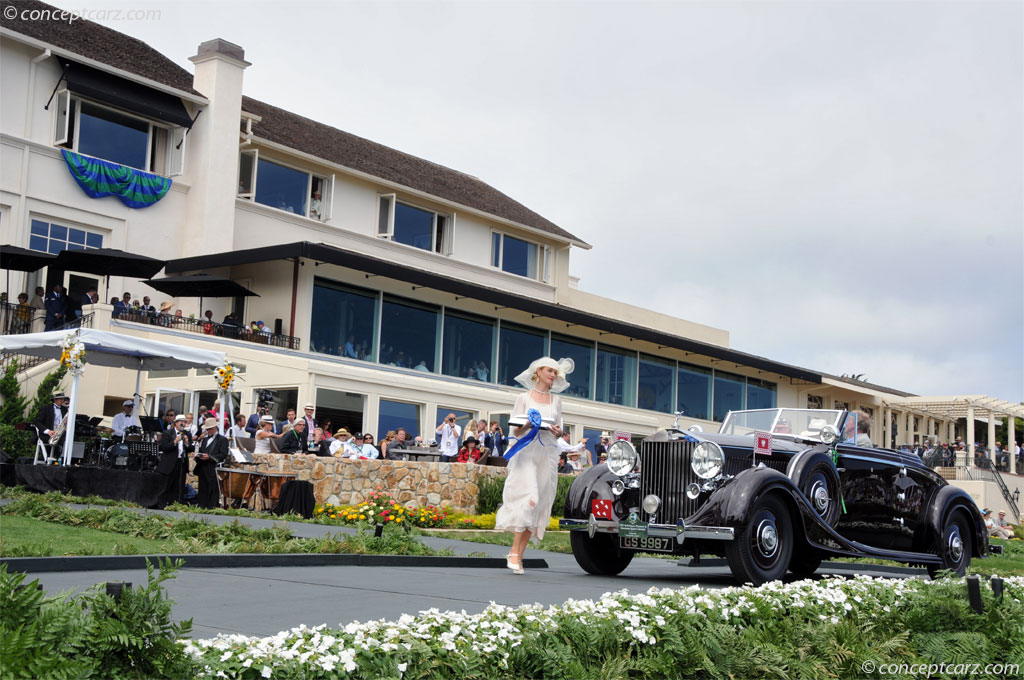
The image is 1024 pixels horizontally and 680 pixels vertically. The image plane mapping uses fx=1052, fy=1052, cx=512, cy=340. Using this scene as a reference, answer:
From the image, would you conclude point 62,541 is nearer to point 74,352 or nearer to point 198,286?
point 74,352

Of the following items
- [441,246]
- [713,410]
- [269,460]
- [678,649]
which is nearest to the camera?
[678,649]

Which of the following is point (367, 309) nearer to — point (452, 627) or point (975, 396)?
point (452, 627)

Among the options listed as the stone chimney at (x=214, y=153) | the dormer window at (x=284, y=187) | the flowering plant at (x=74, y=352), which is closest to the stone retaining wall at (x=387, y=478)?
the flowering plant at (x=74, y=352)

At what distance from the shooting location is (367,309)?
31766 millimetres

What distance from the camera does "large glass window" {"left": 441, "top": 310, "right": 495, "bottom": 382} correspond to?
111 feet

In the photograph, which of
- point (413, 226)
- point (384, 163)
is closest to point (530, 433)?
point (413, 226)

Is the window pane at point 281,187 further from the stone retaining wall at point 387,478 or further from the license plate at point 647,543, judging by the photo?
the license plate at point 647,543

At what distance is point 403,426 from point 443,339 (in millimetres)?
5885

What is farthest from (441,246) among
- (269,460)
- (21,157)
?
(269,460)

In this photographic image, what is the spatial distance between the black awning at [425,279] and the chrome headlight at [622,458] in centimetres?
1945

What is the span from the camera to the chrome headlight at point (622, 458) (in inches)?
400

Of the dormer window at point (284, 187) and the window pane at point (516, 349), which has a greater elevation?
the dormer window at point (284, 187)

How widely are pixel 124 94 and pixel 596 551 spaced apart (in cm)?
2511

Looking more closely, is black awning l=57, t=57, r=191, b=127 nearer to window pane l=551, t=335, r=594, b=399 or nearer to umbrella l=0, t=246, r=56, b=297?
umbrella l=0, t=246, r=56, b=297
